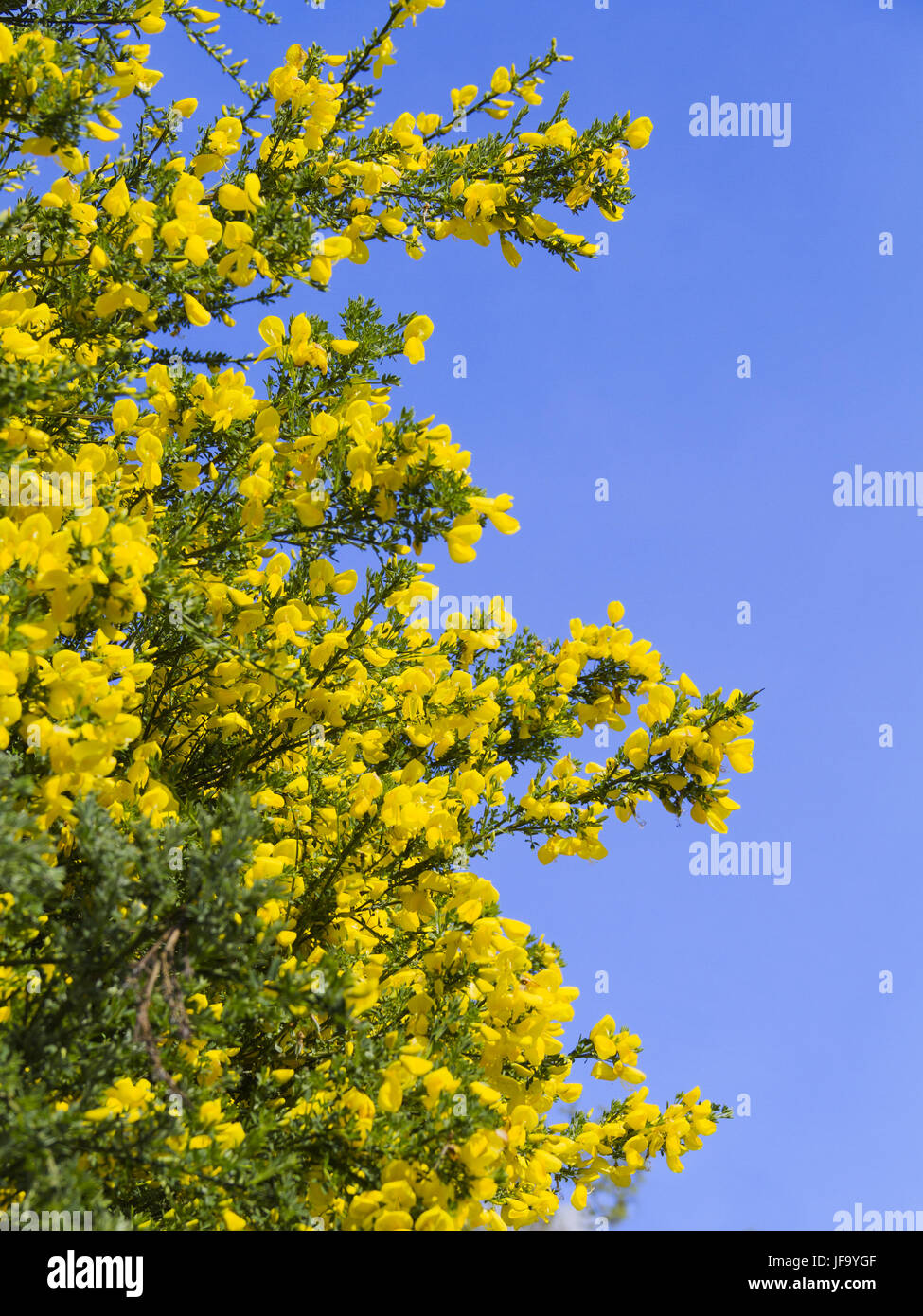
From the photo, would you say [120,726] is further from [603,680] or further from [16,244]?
[603,680]

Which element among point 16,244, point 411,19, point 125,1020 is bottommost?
point 125,1020

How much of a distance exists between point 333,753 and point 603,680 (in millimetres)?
927

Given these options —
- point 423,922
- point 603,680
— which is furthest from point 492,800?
point 603,680

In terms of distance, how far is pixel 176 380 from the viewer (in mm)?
2574

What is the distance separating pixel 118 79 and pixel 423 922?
209cm

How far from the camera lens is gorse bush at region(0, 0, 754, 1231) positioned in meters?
1.59

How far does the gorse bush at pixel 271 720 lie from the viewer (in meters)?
1.59

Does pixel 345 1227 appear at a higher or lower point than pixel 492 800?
lower

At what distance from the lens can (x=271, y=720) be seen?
8.71ft
